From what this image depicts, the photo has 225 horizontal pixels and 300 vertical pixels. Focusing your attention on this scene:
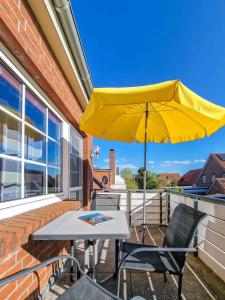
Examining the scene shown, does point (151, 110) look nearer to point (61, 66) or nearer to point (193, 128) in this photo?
point (193, 128)

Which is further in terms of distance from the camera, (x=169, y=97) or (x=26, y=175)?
(x=26, y=175)

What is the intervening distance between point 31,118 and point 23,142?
1.28ft

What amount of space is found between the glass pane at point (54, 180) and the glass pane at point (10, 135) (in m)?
0.96

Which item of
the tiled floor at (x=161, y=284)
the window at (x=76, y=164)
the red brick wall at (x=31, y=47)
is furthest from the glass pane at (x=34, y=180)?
the window at (x=76, y=164)

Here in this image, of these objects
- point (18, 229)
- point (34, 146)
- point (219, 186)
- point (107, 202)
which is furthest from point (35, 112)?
point (219, 186)

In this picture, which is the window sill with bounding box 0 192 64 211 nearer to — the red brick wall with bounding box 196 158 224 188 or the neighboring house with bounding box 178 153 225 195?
the neighboring house with bounding box 178 153 225 195

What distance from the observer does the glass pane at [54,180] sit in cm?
301

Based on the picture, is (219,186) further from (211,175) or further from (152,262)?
(152,262)

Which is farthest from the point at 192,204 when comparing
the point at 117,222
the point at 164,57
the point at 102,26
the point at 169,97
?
the point at 164,57

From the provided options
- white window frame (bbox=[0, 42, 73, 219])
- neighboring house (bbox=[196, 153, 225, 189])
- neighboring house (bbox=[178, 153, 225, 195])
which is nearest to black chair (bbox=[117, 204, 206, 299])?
white window frame (bbox=[0, 42, 73, 219])

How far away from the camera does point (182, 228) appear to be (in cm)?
223

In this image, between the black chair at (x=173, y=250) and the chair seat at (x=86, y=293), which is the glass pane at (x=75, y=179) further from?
the chair seat at (x=86, y=293)

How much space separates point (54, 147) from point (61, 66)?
120 centimetres

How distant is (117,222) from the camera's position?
220 cm
